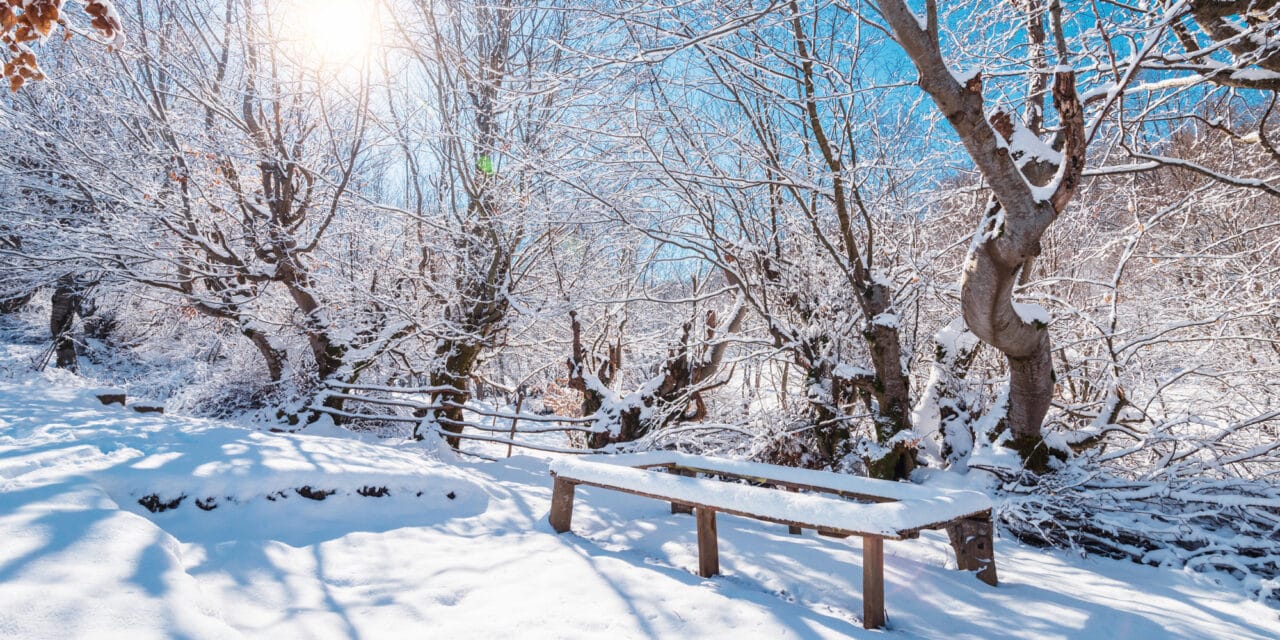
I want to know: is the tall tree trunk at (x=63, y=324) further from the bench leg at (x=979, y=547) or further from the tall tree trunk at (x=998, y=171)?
the bench leg at (x=979, y=547)

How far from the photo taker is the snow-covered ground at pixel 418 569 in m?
2.34

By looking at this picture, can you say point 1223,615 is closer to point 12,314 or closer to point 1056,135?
point 1056,135

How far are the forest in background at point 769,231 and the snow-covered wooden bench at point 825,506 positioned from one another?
1226mm

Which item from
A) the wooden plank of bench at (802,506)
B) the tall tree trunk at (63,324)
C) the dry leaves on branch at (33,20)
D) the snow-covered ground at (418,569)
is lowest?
the snow-covered ground at (418,569)

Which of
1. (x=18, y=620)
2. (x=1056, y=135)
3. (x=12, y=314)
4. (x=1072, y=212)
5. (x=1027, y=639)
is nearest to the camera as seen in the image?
(x=18, y=620)

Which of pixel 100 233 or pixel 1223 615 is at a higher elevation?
pixel 100 233

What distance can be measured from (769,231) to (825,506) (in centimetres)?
404

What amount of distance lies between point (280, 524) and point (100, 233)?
7.35 meters

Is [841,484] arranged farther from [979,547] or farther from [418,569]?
[418,569]

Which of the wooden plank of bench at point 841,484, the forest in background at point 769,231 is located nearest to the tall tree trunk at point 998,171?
the forest in background at point 769,231

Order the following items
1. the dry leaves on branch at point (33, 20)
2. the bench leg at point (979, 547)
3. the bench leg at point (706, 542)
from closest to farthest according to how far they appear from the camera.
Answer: the dry leaves on branch at point (33, 20), the bench leg at point (706, 542), the bench leg at point (979, 547)

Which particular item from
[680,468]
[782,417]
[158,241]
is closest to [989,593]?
[680,468]

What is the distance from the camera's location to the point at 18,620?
180cm

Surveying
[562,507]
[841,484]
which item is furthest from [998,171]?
[562,507]
